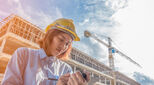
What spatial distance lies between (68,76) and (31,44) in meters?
19.1

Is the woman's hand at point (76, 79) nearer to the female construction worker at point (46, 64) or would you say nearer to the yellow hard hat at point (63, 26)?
the female construction worker at point (46, 64)

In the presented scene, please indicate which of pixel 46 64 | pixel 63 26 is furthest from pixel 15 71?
pixel 63 26

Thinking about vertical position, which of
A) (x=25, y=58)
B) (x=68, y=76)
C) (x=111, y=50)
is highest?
(x=111, y=50)

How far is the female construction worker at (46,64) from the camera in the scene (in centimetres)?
131

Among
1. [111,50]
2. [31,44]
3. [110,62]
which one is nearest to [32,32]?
[31,44]

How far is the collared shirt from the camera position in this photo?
53.9 inches

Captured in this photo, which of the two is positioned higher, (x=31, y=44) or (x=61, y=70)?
(x=31, y=44)

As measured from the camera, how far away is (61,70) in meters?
1.92

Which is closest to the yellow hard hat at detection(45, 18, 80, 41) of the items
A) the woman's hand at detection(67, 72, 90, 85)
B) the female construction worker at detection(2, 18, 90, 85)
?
the female construction worker at detection(2, 18, 90, 85)

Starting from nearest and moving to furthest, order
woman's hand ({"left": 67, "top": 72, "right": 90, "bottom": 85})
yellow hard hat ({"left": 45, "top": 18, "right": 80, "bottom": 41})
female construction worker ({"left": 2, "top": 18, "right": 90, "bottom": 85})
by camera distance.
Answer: woman's hand ({"left": 67, "top": 72, "right": 90, "bottom": 85}) → female construction worker ({"left": 2, "top": 18, "right": 90, "bottom": 85}) → yellow hard hat ({"left": 45, "top": 18, "right": 80, "bottom": 41})

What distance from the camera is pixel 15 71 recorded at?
139 cm

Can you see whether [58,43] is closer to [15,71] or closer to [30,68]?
[30,68]

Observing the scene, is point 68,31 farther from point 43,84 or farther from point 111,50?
point 111,50

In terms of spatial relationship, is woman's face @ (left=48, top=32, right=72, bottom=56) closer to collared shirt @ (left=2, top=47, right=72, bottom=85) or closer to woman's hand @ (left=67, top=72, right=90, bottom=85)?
collared shirt @ (left=2, top=47, right=72, bottom=85)
